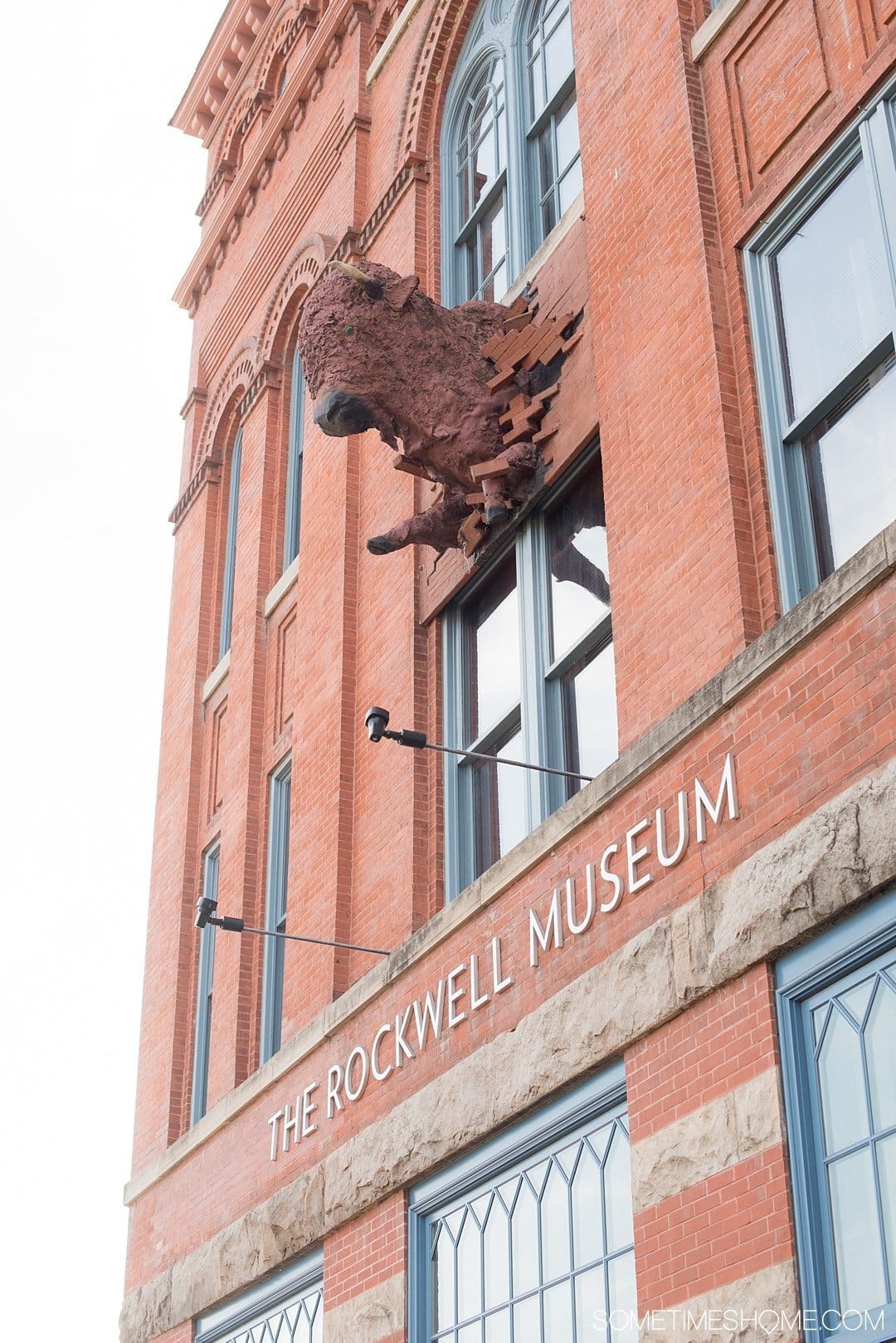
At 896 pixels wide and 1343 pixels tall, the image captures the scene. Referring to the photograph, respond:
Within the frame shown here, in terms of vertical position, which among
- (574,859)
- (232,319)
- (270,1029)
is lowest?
(574,859)

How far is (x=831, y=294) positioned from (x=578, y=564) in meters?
2.91

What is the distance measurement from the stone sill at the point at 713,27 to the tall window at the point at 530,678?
277cm

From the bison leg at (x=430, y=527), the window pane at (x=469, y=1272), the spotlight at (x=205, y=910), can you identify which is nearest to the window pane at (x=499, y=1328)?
the window pane at (x=469, y=1272)

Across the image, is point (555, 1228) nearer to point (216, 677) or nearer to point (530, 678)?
point (530, 678)

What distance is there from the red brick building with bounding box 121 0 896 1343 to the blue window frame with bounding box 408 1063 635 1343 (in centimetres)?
3

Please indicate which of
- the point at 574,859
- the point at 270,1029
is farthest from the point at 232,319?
the point at 574,859

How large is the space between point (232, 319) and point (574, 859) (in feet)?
41.5

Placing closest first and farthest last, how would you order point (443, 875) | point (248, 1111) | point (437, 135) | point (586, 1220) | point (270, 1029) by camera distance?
point (586, 1220), point (443, 875), point (248, 1111), point (270, 1029), point (437, 135)

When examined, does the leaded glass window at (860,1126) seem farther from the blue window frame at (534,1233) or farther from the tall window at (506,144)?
the tall window at (506,144)

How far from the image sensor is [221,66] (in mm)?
23250

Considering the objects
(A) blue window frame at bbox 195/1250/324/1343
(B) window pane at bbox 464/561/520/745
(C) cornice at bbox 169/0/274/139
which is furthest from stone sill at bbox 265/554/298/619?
(C) cornice at bbox 169/0/274/139

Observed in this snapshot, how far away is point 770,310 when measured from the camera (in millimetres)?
10164

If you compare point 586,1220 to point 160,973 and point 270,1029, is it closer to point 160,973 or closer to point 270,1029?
point 270,1029

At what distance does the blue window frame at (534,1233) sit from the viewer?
359 inches
